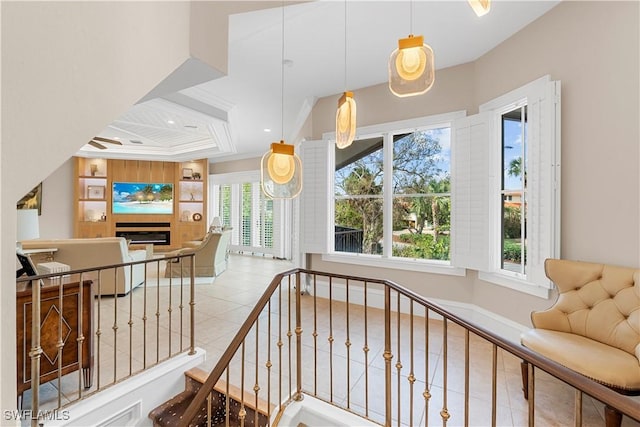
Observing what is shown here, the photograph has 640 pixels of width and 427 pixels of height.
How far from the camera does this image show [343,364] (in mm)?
2568

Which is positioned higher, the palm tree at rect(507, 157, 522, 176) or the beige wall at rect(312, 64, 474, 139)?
the beige wall at rect(312, 64, 474, 139)

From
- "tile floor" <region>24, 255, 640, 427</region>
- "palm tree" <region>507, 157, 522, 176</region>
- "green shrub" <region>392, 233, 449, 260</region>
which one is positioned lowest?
"tile floor" <region>24, 255, 640, 427</region>

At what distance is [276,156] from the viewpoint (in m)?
1.94

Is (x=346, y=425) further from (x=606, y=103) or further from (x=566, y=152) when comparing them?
(x=606, y=103)

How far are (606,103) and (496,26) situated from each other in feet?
4.11

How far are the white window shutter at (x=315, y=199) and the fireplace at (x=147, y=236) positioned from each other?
5607mm

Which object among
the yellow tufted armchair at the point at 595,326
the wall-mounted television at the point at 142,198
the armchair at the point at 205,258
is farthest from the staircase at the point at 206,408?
the wall-mounted television at the point at 142,198

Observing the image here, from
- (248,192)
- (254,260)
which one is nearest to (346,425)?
(254,260)

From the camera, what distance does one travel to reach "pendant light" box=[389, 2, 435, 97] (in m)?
1.50

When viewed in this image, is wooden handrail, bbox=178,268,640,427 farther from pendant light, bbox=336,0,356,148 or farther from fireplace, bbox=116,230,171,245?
fireplace, bbox=116,230,171,245

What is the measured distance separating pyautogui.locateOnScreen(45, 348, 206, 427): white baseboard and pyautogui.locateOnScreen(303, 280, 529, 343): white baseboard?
211 centimetres

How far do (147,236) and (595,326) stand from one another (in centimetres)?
929

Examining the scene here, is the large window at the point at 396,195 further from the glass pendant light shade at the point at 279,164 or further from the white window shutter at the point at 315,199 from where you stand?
the glass pendant light shade at the point at 279,164

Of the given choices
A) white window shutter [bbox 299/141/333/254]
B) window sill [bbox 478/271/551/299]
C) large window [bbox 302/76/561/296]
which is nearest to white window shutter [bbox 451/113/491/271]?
large window [bbox 302/76/561/296]
